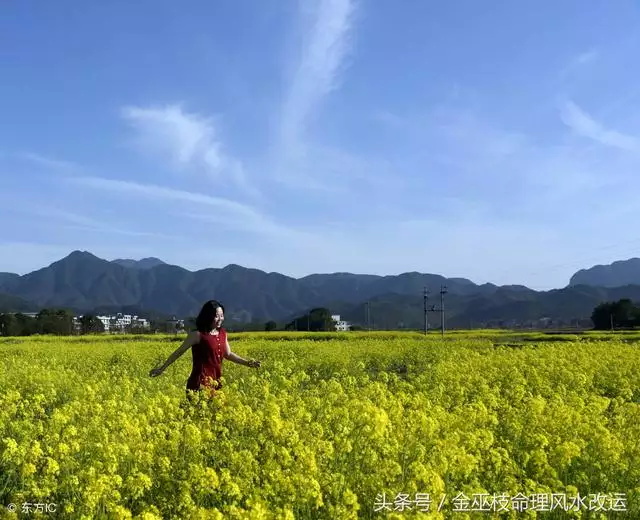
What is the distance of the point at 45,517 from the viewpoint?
15.0 ft

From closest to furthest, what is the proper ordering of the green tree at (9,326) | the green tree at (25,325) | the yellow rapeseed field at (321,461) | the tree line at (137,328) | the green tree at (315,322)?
the yellow rapeseed field at (321,461)
the tree line at (137,328)
the green tree at (9,326)
the green tree at (25,325)
the green tree at (315,322)

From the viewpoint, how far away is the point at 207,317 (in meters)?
7.59

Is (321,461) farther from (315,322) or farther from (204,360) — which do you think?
(315,322)

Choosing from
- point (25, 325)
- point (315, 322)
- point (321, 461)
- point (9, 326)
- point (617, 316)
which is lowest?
point (321, 461)

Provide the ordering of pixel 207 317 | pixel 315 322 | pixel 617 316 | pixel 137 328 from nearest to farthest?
1. pixel 207 317
2. pixel 617 316
3. pixel 137 328
4. pixel 315 322

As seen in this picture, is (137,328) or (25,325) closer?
(25,325)

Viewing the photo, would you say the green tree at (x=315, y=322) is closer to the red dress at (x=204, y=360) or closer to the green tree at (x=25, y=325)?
the green tree at (x=25, y=325)

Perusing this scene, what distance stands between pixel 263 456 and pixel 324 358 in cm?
1077

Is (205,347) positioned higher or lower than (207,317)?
lower

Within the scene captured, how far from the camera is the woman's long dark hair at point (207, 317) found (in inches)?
298

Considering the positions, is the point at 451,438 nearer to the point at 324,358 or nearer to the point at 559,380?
the point at 559,380

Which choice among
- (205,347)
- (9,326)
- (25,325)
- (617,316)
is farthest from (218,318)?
(25,325)

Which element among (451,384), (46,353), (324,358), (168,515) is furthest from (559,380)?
(46,353)

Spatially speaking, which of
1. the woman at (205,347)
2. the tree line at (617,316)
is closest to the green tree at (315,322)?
the tree line at (617,316)
